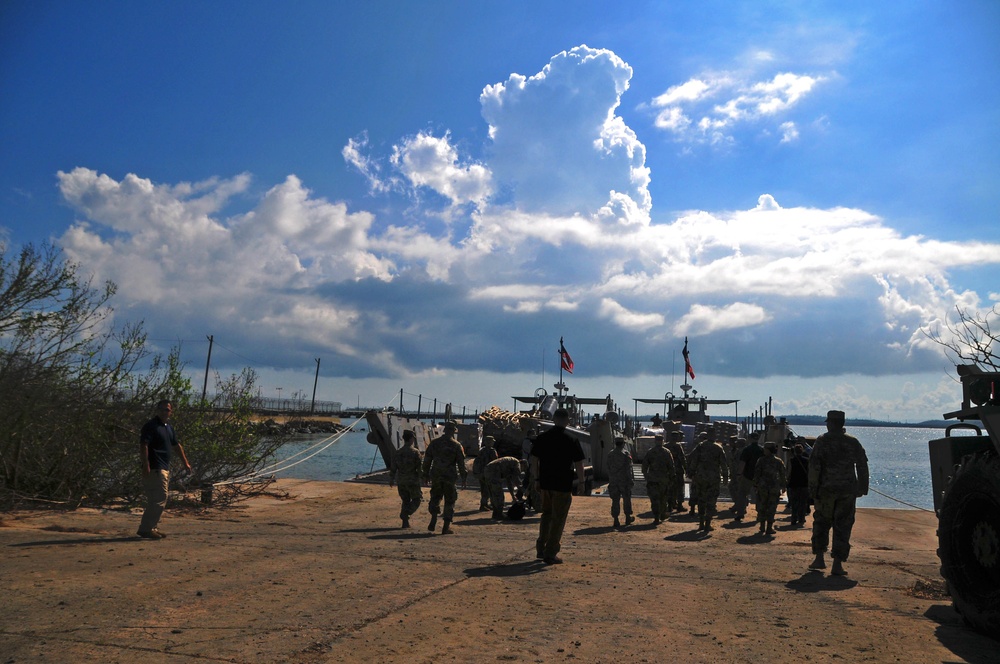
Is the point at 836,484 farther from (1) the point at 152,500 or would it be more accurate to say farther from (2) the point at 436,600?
(1) the point at 152,500

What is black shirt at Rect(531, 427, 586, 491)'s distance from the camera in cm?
867

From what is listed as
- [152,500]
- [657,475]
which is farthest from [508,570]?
[657,475]

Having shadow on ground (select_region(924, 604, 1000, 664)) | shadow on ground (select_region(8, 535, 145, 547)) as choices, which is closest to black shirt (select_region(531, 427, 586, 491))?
shadow on ground (select_region(924, 604, 1000, 664))

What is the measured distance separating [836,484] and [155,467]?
8.11 metres

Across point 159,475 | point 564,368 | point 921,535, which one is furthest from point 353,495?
point 564,368

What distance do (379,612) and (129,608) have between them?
183cm

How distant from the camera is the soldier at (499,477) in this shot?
1403cm

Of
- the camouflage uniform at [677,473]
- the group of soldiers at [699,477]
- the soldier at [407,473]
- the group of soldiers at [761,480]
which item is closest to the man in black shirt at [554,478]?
the group of soldiers at [699,477]

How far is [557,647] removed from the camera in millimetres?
4871

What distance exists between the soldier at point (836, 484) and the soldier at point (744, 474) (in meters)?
6.29

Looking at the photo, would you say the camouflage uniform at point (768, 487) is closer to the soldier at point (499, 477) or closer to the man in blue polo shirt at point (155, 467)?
the soldier at point (499, 477)

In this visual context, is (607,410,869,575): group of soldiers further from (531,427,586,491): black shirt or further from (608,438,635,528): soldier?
(531,427,586,491): black shirt

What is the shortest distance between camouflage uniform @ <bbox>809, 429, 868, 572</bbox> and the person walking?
6.50m

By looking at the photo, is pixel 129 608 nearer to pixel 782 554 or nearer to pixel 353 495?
pixel 782 554
